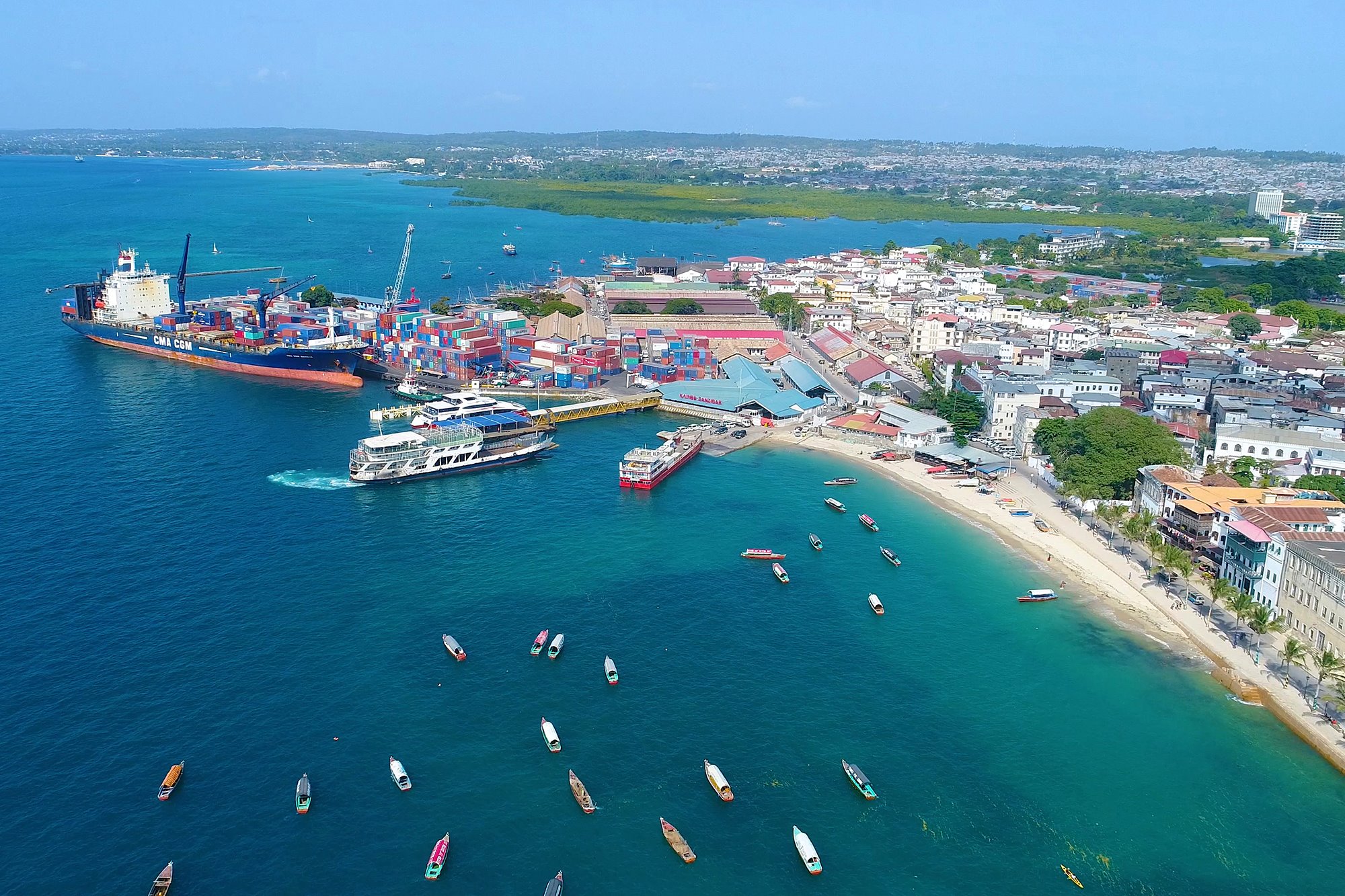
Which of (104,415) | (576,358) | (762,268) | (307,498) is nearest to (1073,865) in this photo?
(307,498)

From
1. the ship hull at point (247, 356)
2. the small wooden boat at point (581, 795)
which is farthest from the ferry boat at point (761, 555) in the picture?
the ship hull at point (247, 356)

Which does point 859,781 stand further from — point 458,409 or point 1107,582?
point 458,409

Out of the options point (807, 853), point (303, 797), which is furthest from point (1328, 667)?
point (303, 797)

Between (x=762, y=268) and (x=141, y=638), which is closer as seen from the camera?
(x=141, y=638)

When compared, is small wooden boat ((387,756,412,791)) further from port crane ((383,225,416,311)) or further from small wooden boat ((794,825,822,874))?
port crane ((383,225,416,311))

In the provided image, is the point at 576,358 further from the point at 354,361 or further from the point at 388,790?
the point at 388,790

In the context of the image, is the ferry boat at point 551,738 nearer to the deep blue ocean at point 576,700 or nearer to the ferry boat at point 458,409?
the deep blue ocean at point 576,700
